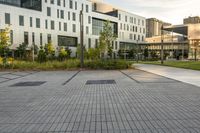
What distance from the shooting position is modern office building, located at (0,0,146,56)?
5678 centimetres

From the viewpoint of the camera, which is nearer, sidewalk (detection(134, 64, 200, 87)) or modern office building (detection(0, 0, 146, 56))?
sidewalk (detection(134, 64, 200, 87))

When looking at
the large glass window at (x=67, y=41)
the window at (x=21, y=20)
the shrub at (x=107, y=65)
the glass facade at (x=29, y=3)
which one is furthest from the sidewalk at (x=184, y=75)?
the large glass window at (x=67, y=41)

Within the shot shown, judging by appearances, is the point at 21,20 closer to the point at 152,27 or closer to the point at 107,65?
the point at 107,65

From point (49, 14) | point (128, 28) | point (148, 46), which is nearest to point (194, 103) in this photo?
point (49, 14)

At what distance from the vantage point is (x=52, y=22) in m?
66.8

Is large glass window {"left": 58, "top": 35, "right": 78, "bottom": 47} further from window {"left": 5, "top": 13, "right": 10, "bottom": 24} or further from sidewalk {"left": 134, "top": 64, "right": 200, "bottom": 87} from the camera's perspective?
sidewalk {"left": 134, "top": 64, "right": 200, "bottom": 87}

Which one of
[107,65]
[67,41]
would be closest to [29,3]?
[67,41]

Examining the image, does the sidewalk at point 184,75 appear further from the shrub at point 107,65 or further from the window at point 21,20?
the window at point 21,20

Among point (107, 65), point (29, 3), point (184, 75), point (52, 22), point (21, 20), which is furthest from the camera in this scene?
point (52, 22)

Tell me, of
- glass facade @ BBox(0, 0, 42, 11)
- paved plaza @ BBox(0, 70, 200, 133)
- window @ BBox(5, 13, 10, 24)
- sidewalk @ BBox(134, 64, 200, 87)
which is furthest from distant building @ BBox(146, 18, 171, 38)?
paved plaza @ BBox(0, 70, 200, 133)

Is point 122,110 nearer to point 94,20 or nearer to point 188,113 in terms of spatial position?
point 188,113

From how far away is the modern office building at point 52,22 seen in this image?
56.8 m

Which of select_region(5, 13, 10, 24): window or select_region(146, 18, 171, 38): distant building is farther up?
select_region(146, 18, 171, 38): distant building

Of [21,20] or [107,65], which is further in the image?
[21,20]
